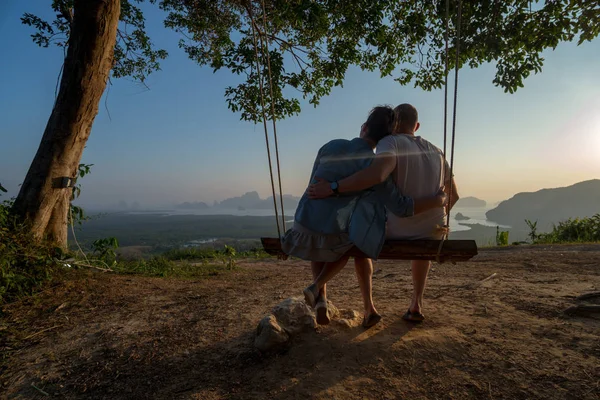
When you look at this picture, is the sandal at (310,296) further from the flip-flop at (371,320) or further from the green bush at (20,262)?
the green bush at (20,262)

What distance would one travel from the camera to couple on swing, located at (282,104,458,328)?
267 centimetres

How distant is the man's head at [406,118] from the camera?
297 cm

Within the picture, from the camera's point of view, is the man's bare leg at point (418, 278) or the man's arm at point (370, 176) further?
the man's bare leg at point (418, 278)

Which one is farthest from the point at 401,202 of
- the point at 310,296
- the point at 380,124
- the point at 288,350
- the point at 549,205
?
the point at 549,205

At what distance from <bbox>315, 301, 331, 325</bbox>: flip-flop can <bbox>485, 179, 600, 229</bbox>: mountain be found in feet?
392

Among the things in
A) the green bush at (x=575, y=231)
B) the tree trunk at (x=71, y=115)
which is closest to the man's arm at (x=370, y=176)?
the tree trunk at (x=71, y=115)

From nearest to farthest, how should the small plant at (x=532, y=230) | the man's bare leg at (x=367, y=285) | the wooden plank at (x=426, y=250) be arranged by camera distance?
the wooden plank at (x=426, y=250), the man's bare leg at (x=367, y=285), the small plant at (x=532, y=230)

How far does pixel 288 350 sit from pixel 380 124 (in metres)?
1.96

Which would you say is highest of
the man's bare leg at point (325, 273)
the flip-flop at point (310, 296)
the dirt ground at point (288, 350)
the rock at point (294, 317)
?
the man's bare leg at point (325, 273)

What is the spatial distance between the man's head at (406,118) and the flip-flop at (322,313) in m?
1.55

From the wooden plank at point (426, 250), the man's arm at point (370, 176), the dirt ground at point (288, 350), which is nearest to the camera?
the dirt ground at point (288, 350)

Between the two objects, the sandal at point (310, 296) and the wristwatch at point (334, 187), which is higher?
the wristwatch at point (334, 187)

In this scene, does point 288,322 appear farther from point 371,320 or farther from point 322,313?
point 371,320

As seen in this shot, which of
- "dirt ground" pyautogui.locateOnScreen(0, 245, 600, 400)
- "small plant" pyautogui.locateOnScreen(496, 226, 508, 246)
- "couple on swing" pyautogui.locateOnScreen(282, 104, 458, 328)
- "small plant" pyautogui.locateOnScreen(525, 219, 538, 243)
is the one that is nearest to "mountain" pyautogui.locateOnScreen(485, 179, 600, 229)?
"small plant" pyautogui.locateOnScreen(525, 219, 538, 243)
